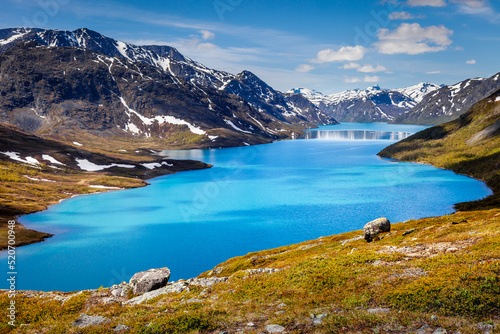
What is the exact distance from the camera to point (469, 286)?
18.6m

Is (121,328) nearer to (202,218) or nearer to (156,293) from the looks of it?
(156,293)

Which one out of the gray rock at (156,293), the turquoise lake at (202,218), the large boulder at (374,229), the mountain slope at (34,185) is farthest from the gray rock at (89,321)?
the mountain slope at (34,185)

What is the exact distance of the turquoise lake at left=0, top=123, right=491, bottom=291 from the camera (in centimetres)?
7406

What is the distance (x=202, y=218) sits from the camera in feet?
375

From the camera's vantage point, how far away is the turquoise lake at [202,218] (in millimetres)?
74062

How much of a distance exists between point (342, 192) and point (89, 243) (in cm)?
10492

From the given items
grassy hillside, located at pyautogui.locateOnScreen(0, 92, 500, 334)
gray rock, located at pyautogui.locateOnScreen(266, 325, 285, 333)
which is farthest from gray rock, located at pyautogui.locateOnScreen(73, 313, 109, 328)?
gray rock, located at pyautogui.locateOnScreen(266, 325, 285, 333)

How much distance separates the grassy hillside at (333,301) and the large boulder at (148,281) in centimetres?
254

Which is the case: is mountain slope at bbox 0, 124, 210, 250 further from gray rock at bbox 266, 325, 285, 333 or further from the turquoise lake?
gray rock at bbox 266, 325, 285, 333

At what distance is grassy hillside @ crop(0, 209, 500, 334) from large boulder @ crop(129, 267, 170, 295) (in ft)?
8.34

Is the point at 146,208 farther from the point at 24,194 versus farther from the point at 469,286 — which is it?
the point at 469,286

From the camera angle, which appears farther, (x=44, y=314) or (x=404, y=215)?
(x=404, y=215)

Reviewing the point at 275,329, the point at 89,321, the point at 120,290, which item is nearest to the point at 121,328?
the point at 89,321

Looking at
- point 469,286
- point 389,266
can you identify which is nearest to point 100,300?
point 389,266
